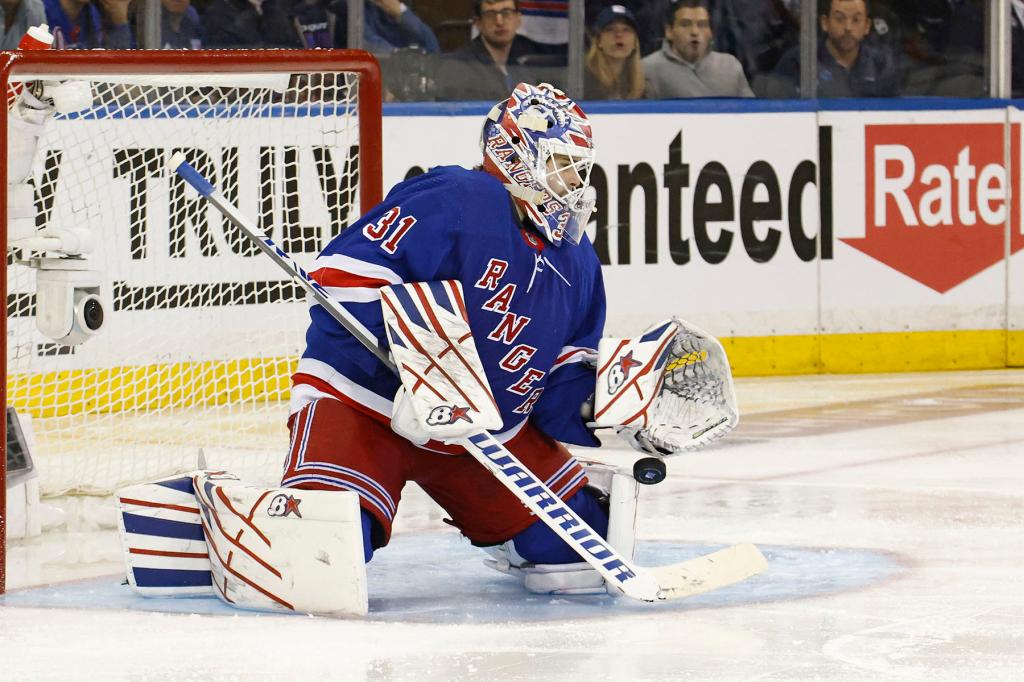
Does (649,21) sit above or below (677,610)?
above

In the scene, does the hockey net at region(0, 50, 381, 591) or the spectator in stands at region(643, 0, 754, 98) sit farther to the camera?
the spectator in stands at region(643, 0, 754, 98)

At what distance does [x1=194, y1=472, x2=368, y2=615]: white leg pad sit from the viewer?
3072 mm

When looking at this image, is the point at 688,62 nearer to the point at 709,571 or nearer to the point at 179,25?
the point at 179,25

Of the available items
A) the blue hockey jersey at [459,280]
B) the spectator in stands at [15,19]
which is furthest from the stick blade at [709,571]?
the spectator in stands at [15,19]

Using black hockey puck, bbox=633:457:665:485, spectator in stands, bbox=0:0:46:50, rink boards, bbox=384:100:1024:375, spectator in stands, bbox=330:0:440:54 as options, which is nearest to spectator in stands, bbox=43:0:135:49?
spectator in stands, bbox=0:0:46:50

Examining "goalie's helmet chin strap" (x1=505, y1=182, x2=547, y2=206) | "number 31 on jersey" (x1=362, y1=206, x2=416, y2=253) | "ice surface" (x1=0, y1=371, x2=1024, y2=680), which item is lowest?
"ice surface" (x1=0, y1=371, x2=1024, y2=680)

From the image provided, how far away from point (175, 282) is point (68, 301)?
122 cm

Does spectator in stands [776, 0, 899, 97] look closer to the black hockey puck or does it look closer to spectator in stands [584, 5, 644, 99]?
spectator in stands [584, 5, 644, 99]

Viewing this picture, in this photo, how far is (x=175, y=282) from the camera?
Result: 16.5 ft

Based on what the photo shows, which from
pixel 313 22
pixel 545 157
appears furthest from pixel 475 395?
pixel 313 22

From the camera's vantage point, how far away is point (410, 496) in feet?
14.7

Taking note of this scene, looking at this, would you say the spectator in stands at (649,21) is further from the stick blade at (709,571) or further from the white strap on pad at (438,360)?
the white strap on pad at (438,360)

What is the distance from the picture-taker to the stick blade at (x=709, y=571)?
326cm

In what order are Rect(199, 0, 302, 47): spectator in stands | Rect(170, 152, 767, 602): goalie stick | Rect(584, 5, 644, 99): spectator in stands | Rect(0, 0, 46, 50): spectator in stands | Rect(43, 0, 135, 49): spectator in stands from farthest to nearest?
Rect(584, 5, 644, 99): spectator in stands → Rect(199, 0, 302, 47): spectator in stands → Rect(43, 0, 135, 49): spectator in stands → Rect(0, 0, 46, 50): spectator in stands → Rect(170, 152, 767, 602): goalie stick
